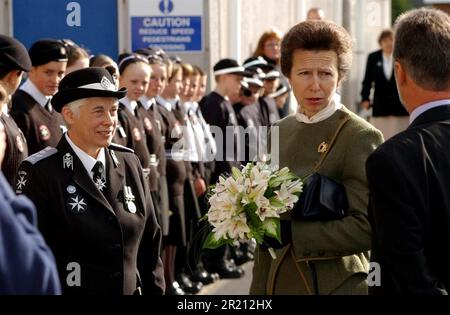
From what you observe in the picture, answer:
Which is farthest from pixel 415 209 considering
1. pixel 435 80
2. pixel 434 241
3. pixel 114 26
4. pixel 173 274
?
pixel 173 274

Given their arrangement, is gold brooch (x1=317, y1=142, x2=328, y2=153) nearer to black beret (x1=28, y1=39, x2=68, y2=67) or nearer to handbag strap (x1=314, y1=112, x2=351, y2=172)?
handbag strap (x1=314, y1=112, x2=351, y2=172)

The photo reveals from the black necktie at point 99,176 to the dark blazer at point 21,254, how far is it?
2.50 metres

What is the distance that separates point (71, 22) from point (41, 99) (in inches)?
27.2

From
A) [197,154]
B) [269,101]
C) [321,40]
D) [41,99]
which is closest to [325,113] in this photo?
[321,40]

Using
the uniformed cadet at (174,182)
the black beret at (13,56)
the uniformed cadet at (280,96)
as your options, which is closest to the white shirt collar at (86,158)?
the black beret at (13,56)

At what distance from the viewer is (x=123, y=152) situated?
5914 millimetres

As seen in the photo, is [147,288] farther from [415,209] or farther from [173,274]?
[173,274]

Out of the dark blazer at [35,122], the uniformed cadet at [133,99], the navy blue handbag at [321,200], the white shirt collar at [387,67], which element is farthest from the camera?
the white shirt collar at [387,67]

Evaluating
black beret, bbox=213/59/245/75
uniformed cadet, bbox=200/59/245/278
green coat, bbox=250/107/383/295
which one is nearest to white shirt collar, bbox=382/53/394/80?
uniformed cadet, bbox=200/59/245/278

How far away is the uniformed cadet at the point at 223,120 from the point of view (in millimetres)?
12030

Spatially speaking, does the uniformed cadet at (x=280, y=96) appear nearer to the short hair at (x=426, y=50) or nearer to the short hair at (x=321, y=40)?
the short hair at (x=321, y=40)

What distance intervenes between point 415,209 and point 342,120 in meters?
1.50

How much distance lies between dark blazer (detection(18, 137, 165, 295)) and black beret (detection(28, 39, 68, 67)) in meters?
2.53

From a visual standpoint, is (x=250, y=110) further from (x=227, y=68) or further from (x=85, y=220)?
(x=85, y=220)
